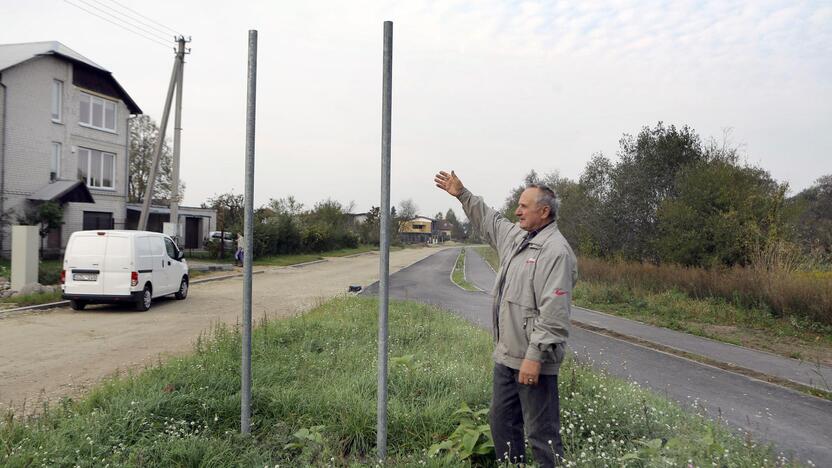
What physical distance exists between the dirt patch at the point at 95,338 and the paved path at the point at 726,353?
753cm

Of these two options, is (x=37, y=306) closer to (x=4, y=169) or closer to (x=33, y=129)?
(x=4, y=169)

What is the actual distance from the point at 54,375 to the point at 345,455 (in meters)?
5.02

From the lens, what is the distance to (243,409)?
3.98 m

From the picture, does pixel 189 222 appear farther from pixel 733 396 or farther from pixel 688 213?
pixel 733 396

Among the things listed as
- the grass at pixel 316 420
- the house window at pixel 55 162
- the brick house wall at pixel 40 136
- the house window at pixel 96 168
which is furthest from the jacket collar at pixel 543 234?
the house window at pixel 96 168

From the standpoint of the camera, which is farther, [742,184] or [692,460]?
[742,184]

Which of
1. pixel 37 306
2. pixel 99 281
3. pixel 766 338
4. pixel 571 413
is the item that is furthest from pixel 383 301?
pixel 37 306

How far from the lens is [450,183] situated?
3967 millimetres

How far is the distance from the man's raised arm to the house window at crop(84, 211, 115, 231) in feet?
95.4

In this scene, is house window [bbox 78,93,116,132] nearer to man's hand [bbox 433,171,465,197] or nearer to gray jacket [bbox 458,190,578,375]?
man's hand [bbox 433,171,465,197]

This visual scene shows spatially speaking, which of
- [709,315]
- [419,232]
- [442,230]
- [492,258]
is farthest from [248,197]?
[442,230]

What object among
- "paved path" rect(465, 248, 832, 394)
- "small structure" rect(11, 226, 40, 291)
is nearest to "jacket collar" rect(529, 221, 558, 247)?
"paved path" rect(465, 248, 832, 394)

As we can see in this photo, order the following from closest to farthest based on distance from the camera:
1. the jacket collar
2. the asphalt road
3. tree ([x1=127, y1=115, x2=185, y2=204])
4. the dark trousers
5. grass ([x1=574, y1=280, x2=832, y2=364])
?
the dark trousers → the jacket collar → the asphalt road → grass ([x1=574, y1=280, x2=832, y2=364]) → tree ([x1=127, y1=115, x2=185, y2=204])

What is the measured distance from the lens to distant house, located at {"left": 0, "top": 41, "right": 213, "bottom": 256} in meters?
24.0
